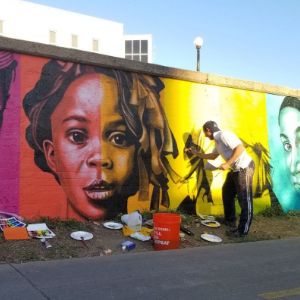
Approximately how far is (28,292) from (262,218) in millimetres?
6722

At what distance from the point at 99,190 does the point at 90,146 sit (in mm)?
781

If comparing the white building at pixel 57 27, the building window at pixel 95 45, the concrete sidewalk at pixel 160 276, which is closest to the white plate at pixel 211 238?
the concrete sidewalk at pixel 160 276

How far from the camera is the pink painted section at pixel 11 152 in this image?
24.8ft

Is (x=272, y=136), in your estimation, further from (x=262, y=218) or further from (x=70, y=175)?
(x=70, y=175)

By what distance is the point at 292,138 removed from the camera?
469 inches

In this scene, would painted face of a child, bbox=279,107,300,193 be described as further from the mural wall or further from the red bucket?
the red bucket

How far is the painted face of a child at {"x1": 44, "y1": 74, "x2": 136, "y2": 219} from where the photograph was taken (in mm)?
8148

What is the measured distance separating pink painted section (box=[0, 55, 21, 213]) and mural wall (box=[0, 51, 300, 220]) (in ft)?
0.05

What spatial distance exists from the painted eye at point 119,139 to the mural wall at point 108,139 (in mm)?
18

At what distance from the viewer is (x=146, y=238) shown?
25.3 ft

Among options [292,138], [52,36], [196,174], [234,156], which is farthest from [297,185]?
[52,36]

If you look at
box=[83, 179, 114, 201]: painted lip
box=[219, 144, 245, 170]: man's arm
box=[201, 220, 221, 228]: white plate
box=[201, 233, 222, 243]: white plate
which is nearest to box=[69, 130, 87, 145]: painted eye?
box=[83, 179, 114, 201]: painted lip

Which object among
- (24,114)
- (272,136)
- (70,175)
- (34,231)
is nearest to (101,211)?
(70,175)

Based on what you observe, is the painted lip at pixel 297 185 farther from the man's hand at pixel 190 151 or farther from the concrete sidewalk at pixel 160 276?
the concrete sidewalk at pixel 160 276
